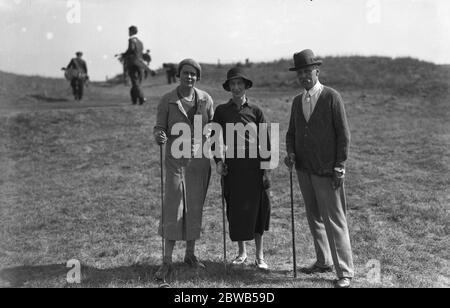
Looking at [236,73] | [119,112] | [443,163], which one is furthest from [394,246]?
[119,112]

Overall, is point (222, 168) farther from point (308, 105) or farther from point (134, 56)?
point (134, 56)

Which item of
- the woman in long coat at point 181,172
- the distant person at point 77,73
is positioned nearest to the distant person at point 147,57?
the distant person at point 77,73

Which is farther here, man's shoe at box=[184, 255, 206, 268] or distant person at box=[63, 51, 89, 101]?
distant person at box=[63, 51, 89, 101]

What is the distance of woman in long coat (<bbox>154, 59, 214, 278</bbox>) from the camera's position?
4.70 meters

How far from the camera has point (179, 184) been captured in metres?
4.71

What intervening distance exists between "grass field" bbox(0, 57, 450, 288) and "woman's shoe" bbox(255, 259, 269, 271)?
0.26ft

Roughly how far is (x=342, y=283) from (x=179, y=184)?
1.77 m

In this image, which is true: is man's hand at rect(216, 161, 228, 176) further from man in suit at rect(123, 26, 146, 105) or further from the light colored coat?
man in suit at rect(123, 26, 146, 105)

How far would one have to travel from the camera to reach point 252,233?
4848mm

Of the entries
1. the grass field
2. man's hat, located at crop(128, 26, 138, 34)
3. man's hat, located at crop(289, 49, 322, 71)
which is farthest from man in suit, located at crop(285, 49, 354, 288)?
man's hat, located at crop(128, 26, 138, 34)

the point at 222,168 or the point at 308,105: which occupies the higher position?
the point at 308,105

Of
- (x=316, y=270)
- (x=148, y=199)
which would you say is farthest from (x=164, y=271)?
(x=148, y=199)

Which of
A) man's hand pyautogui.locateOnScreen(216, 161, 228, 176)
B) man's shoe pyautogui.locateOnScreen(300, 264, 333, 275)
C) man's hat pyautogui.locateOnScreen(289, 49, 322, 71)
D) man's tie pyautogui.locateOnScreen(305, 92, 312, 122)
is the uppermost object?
man's hat pyautogui.locateOnScreen(289, 49, 322, 71)

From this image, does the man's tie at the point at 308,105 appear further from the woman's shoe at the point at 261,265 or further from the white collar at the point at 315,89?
the woman's shoe at the point at 261,265
